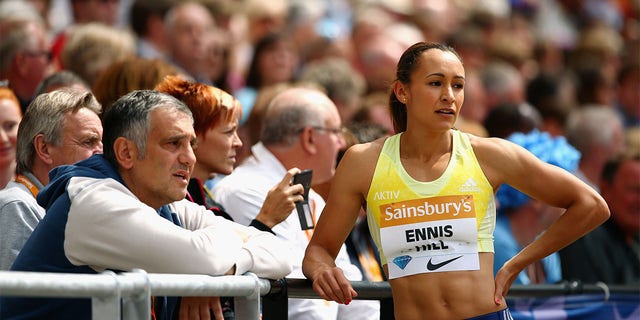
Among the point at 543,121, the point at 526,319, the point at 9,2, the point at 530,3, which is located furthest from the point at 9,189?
the point at 530,3

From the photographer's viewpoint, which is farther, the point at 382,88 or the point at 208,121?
the point at 382,88

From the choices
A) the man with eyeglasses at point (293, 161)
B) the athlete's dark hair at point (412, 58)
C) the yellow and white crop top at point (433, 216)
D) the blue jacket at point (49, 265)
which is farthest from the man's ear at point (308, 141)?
the blue jacket at point (49, 265)

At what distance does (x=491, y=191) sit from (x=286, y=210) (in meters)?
0.84

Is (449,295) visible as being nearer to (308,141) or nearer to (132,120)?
(132,120)

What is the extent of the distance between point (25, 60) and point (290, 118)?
79.6 inches

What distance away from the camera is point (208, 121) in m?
5.42

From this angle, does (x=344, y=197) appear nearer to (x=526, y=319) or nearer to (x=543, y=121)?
(x=526, y=319)

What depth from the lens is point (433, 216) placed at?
4453mm

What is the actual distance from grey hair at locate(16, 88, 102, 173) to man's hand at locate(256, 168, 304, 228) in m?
0.91

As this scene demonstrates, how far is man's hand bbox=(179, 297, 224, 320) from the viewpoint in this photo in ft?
13.6

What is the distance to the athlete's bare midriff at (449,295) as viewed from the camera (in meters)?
4.39

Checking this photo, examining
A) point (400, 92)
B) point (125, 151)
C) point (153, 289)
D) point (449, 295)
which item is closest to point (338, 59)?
point (400, 92)

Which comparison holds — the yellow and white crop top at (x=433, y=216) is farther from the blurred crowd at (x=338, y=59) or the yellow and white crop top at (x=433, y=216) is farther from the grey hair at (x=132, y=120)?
the blurred crowd at (x=338, y=59)

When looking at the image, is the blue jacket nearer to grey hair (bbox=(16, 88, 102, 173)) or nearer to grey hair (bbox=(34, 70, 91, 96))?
grey hair (bbox=(16, 88, 102, 173))
